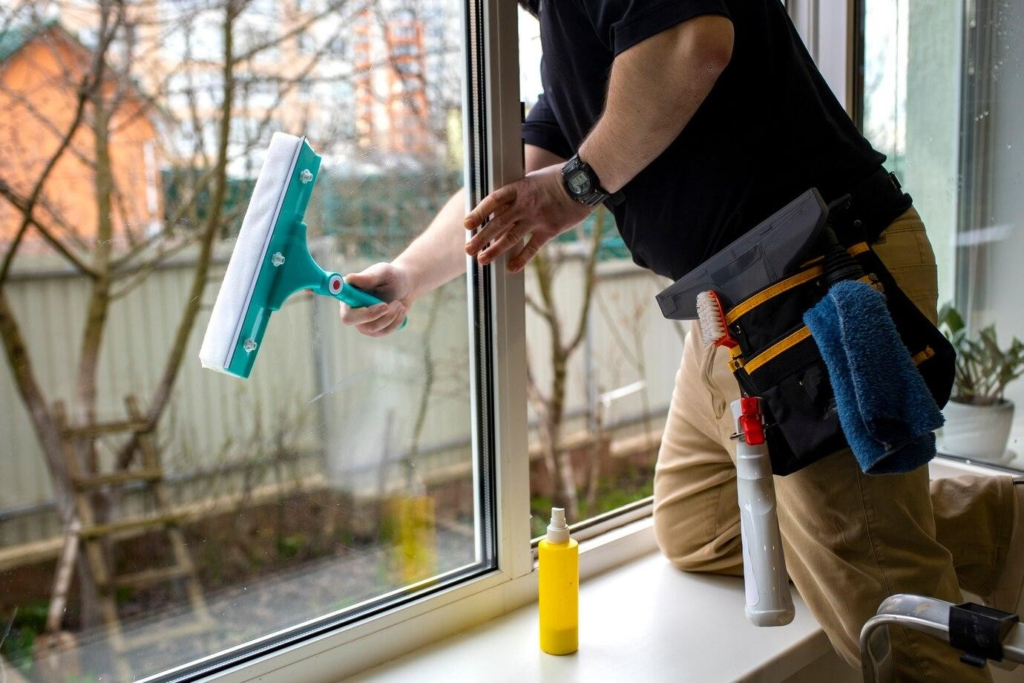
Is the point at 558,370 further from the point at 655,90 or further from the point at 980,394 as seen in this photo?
the point at 655,90

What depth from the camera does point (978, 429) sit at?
5.65 feet

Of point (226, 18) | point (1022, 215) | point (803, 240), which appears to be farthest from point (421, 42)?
point (1022, 215)

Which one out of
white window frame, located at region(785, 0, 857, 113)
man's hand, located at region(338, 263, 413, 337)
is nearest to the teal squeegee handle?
man's hand, located at region(338, 263, 413, 337)

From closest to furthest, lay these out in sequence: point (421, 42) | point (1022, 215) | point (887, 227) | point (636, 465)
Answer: point (887, 227), point (421, 42), point (1022, 215), point (636, 465)

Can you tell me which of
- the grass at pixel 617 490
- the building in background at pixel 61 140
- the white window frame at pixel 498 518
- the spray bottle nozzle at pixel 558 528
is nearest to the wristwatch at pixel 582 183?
the white window frame at pixel 498 518

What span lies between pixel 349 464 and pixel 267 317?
0.35 m

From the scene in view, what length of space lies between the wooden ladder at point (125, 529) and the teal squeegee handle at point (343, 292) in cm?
32

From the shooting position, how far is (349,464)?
1253 millimetres

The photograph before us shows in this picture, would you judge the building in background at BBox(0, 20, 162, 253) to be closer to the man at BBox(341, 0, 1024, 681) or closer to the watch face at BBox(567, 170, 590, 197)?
the man at BBox(341, 0, 1024, 681)

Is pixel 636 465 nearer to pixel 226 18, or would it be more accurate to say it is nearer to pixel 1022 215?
pixel 1022 215

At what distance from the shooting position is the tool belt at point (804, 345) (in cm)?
95

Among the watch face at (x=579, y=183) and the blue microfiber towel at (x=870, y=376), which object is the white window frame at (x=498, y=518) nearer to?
the watch face at (x=579, y=183)

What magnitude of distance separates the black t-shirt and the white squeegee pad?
41 centimetres

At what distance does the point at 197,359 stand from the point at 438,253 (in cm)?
37
